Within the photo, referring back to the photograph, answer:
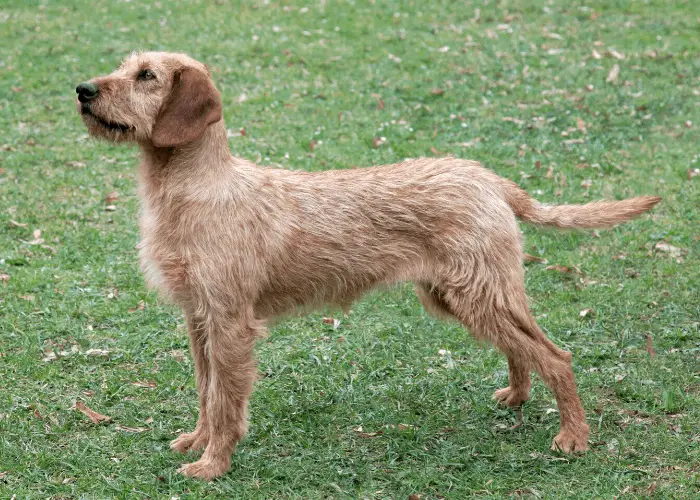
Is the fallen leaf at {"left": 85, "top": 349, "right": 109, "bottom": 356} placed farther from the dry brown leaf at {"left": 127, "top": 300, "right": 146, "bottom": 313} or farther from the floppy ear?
the floppy ear

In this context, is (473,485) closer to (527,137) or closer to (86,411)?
(86,411)

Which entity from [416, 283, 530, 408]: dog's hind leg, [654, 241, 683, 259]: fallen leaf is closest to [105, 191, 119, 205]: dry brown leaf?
[416, 283, 530, 408]: dog's hind leg

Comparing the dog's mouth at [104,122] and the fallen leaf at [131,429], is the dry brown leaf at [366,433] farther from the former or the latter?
the dog's mouth at [104,122]

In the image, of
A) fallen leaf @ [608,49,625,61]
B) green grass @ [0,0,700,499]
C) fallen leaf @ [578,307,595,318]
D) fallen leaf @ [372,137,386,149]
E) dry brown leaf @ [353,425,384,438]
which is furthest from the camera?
fallen leaf @ [608,49,625,61]

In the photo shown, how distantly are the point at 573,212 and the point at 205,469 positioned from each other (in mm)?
2641

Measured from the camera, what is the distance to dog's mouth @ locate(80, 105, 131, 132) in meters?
4.51

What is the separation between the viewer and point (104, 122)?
4.52 m

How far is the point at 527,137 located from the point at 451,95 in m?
1.68

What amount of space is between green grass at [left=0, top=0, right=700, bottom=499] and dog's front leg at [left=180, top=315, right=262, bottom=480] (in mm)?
153

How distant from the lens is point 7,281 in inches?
272

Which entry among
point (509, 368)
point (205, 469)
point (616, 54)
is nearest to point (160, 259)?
point (205, 469)

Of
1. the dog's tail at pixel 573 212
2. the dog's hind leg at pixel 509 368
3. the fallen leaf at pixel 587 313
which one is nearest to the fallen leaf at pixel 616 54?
the fallen leaf at pixel 587 313

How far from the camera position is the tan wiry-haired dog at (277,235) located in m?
4.55

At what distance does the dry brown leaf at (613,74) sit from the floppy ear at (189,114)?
8298mm
